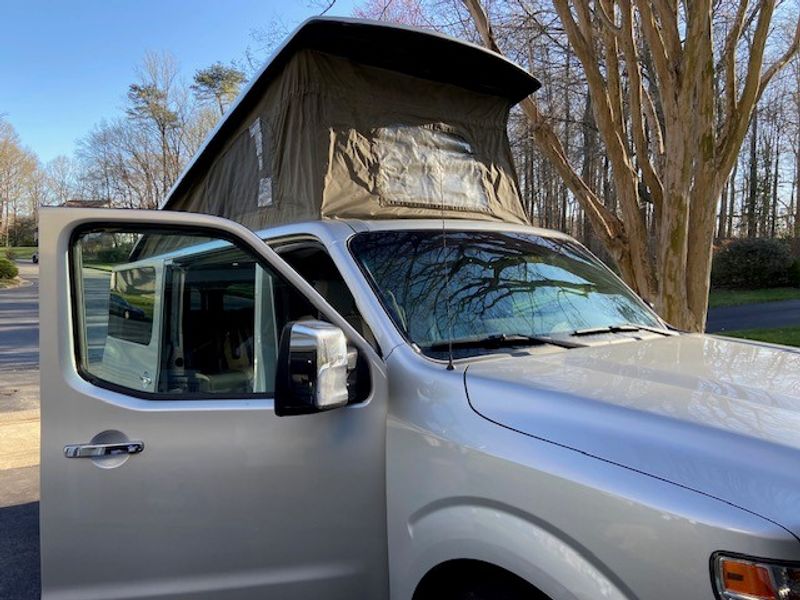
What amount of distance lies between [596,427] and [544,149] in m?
6.04

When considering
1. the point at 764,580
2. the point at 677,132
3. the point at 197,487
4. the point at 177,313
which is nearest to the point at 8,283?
the point at 677,132

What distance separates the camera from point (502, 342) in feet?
7.99

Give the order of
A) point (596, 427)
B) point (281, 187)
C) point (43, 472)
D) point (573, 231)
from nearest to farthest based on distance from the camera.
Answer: point (596, 427) < point (43, 472) < point (281, 187) < point (573, 231)

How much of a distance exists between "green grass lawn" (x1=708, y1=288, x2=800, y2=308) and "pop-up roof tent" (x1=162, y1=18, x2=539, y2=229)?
1830 cm

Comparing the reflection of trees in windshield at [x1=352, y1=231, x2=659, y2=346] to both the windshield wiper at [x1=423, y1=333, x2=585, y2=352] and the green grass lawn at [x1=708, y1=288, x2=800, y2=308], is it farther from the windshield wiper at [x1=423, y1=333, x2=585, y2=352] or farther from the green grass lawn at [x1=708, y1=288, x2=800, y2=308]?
the green grass lawn at [x1=708, y1=288, x2=800, y2=308]

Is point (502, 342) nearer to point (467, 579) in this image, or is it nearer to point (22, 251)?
point (467, 579)

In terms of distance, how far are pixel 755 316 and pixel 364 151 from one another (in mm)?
16791

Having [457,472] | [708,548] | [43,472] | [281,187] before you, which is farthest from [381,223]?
[708,548]

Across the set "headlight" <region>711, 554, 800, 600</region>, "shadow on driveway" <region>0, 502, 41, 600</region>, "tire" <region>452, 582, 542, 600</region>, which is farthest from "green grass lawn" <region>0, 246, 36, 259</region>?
"headlight" <region>711, 554, 800, 600</region>

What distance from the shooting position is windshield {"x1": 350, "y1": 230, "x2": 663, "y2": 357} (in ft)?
8.05

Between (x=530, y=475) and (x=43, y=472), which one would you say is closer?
(x=530, y=475)

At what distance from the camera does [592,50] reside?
6.77 m

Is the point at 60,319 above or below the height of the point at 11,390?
above

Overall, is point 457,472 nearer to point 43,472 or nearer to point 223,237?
point 223,237
